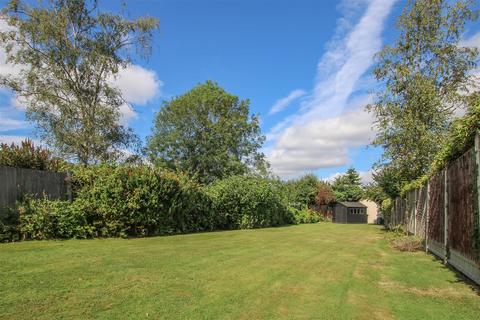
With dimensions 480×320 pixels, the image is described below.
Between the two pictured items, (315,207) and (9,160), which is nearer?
(9,160)

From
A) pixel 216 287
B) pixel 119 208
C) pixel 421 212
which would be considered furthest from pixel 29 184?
pixel 421 212

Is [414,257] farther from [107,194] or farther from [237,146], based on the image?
[237,146]

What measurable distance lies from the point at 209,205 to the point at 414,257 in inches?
458

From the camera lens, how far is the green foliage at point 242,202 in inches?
856

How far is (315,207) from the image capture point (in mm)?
51688

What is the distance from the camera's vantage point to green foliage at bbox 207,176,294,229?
2175 cm

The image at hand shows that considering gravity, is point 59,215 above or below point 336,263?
above

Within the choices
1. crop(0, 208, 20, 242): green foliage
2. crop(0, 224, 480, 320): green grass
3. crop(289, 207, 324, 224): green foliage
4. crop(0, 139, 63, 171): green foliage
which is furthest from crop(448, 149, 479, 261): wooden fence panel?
crop(289, 207, 324, 224): green foliage

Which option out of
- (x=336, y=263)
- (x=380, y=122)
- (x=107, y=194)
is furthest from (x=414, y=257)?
(x=380, y=122)

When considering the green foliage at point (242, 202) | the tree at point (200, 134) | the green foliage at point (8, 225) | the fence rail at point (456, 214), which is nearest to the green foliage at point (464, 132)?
the fence rail at point (456, 214)

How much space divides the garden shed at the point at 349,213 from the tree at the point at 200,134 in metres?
14.1

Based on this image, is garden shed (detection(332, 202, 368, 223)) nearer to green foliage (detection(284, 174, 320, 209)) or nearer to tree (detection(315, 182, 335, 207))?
tree (detection(315, 182, 335, 207))

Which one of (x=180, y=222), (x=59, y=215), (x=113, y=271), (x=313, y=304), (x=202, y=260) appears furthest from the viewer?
(x=180, y=222)

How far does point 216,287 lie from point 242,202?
56.3 ft
